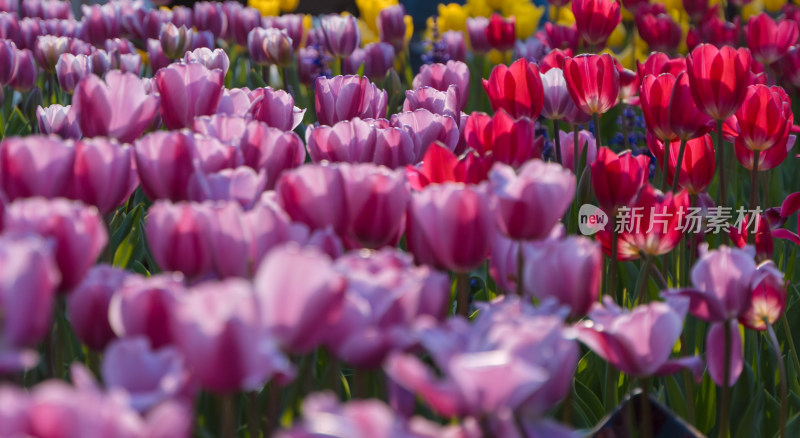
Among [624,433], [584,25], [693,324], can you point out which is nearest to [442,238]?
[624,433]

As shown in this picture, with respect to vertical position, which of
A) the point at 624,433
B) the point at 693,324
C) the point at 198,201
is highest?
the point at 198,201

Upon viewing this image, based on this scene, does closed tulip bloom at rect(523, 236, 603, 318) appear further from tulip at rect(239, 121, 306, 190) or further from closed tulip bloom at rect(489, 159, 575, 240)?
tulip at rect(239, 121, 306, 190)

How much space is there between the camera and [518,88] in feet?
5.86

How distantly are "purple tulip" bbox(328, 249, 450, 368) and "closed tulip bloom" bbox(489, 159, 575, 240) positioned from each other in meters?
0.22

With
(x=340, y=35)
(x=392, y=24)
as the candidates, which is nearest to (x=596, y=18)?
(x=340, y=35)

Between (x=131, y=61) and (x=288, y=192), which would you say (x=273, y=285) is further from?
(x=131, y=61)

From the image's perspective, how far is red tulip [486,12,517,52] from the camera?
156 inches

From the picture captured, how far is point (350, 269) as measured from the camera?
70 centimetres

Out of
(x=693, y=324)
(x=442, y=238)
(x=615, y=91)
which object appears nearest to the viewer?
(x=442, y=238)

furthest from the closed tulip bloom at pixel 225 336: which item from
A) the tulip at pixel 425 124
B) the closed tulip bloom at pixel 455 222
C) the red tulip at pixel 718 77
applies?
the red tulip at pixel 718 77

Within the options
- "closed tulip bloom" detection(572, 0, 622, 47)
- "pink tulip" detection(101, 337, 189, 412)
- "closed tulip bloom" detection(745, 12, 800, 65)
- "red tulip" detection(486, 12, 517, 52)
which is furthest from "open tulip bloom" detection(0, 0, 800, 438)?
"red tulip" detection(486, 12, 517, 52)

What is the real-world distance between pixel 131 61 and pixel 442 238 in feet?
6.90

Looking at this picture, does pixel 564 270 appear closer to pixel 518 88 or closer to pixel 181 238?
pixel 181 238

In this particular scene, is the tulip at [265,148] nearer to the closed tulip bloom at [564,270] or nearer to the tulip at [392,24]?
the closed tulip bloom at [564,270]
